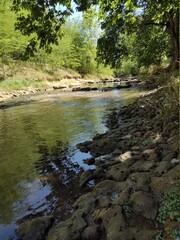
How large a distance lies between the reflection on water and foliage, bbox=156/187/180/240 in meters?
1.45

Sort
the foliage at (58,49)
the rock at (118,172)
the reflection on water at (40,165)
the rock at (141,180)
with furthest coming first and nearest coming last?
the foliage at (58,49) < the rock at (118,172) < the reflection on water at (40,165) < the rock at (141,180)

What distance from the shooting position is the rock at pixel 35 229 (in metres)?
3.30

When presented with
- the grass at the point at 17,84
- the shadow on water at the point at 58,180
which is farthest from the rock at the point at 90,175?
the grass at the point at 17,84

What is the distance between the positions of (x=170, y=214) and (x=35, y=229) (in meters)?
1.63

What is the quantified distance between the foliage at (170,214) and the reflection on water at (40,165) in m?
1.45

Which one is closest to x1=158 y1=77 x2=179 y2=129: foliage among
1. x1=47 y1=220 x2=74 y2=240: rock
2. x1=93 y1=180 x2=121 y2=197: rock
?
x1=93 y1=180 x2=121 y2=197: rock

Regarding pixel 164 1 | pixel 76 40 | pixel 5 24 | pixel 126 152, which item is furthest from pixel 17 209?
pixel 76 40

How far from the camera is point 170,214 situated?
8.92ft

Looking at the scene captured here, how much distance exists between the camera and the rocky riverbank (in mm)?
2828

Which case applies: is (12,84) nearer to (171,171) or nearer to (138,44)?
(138,44)

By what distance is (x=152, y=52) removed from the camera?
20422 millimetres

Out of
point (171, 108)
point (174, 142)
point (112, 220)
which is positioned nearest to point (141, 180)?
point (112, 220)

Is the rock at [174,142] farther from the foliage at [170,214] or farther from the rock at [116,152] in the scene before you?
the foliage at [170,214]

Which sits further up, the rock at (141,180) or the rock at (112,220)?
the rock at (141,180)
